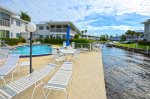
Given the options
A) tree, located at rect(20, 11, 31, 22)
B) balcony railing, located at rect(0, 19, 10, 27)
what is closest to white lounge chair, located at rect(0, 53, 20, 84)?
balcony railing, located at rect(0, 19, 10, 27)

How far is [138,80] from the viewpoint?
36.4 feet

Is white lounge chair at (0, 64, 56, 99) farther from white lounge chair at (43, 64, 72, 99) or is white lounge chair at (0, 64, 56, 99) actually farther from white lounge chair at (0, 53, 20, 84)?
white lounge chair at (0, 53, 20, 84)

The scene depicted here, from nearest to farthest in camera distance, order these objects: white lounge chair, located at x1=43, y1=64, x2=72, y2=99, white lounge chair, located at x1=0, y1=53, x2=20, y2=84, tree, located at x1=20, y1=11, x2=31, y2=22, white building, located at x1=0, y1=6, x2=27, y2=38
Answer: white lounge chair, located at x1=43, y1=64, x2=72, y2=99, white lounge chair, located at x1=0, y1=53, x2=20, y2=84, white building, located at x1=0, y1=6, x2=27, y2=38, tree, located at x1=20, y1=11, x2=31, y2=22

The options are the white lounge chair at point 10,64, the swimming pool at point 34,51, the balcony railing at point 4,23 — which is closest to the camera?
the white lounge chair at point 10,64

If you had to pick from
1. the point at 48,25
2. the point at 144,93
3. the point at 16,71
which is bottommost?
the point at 144,93

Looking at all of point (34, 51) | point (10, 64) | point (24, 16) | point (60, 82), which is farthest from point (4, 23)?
point (24, 16)

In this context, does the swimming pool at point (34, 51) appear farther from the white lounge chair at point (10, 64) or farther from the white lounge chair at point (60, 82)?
the white lounge chair at point (60, 82)

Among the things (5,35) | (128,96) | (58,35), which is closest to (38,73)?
(128,96)

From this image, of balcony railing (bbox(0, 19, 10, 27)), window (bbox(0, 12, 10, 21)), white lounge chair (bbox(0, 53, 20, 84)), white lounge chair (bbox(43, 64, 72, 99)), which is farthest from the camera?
window (bbox(0, 12, 10, 21))

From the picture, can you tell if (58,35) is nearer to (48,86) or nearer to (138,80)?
(138,80)

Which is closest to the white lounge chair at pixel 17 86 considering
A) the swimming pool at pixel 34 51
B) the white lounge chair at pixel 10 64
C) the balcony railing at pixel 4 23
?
the white lounge chair at pixel 10 64

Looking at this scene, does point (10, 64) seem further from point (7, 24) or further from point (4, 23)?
point (7, 24)

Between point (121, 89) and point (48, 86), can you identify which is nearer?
point (48, 86)

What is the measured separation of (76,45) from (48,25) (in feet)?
87.3
